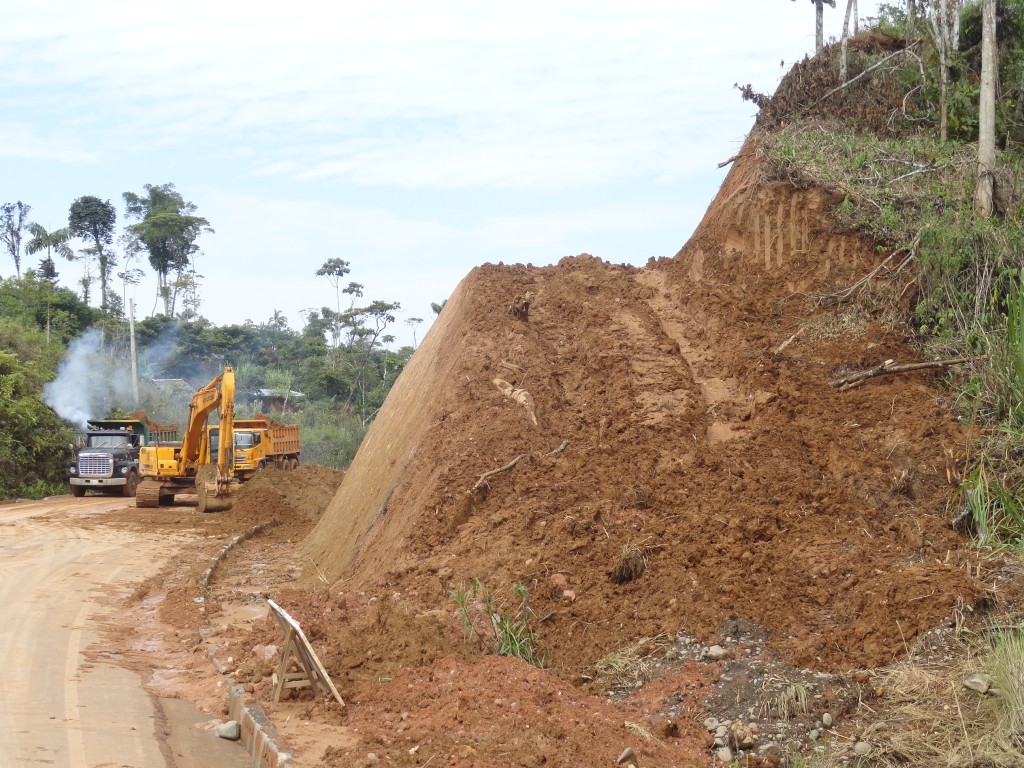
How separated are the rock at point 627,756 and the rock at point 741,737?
Answer: 2.52 ft

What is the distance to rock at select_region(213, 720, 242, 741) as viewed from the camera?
306 inches

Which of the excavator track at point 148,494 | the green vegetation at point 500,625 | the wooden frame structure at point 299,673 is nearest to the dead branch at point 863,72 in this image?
the green vegetation at point 500,625

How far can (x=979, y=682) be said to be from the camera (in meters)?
6.52

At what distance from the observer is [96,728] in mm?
7676

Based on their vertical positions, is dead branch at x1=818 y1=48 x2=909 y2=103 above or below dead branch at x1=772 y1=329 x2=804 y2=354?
above

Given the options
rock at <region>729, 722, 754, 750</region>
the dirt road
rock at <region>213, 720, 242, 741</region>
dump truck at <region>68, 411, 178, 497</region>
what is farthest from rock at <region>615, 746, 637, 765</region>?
dump truck at <region>68, 411, 178, 497</region>

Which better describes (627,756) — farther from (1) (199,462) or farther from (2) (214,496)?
(1) (199,462)

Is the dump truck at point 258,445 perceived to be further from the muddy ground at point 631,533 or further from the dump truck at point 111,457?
the muddy ground at point 631,533

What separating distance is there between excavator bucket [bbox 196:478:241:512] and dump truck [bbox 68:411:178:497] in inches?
207

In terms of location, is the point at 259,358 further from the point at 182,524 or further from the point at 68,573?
the point at 68,573

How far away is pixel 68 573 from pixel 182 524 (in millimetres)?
6154

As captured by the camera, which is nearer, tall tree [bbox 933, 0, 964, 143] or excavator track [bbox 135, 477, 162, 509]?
tall tree [bbox 933, 0, 964, 143]

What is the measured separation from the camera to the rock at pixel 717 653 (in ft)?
26.1

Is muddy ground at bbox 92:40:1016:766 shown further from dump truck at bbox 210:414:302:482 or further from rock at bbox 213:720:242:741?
dump truck at bbox 210:414:302:482
